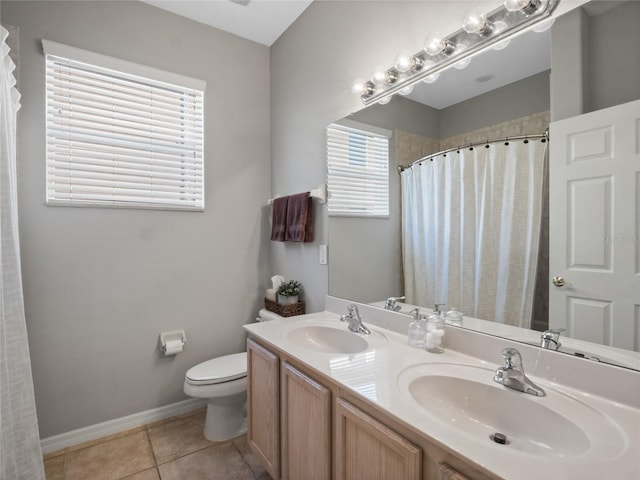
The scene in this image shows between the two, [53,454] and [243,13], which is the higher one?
[243,13]

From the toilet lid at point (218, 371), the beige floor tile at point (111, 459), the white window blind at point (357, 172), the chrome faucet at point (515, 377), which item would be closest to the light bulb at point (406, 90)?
the white window blind at point (357, 172)

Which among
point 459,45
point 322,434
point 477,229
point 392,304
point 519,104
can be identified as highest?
point 459,45

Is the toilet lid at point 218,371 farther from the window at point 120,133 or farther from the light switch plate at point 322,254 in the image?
the window at point 120,133

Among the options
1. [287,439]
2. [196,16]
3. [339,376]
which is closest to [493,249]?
[339,376]

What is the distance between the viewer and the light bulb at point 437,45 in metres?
1.36

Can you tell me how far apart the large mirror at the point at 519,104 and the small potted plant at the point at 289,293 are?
2.10 ft

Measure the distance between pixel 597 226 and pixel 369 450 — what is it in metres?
0.97

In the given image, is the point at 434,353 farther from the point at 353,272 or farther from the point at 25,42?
the point at 25,42

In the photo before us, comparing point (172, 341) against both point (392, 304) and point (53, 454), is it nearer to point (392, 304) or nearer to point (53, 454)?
point (53, 454)

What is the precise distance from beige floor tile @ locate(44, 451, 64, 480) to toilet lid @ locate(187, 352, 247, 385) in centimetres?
78

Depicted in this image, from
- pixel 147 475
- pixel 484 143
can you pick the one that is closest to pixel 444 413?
pixel 484 143

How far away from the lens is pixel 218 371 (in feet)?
6.68

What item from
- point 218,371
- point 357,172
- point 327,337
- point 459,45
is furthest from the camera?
point 218,371

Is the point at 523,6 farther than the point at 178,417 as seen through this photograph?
No
